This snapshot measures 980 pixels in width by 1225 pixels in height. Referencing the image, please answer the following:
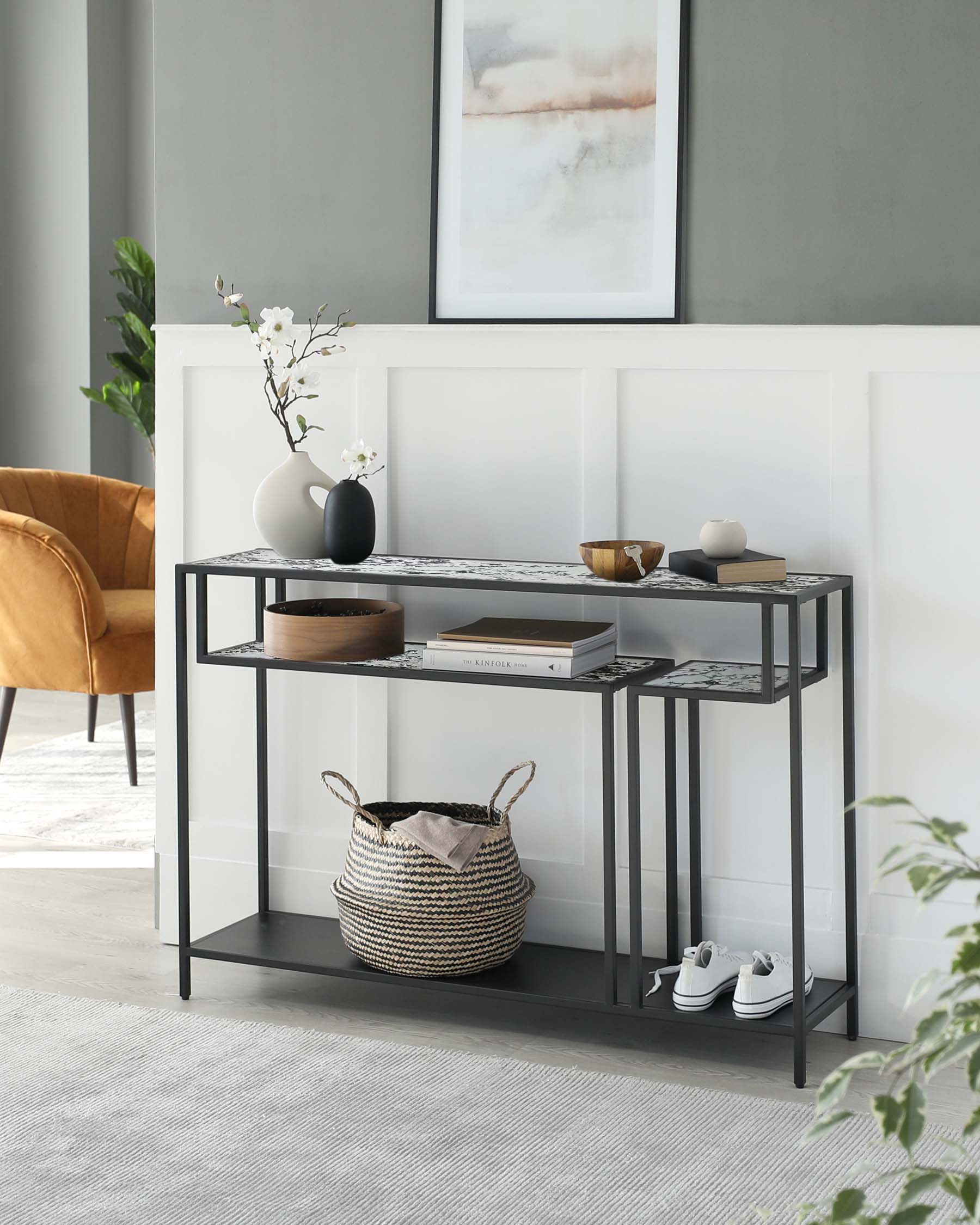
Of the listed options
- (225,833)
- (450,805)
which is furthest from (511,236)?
(225,833)

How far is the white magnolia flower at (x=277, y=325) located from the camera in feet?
9.03

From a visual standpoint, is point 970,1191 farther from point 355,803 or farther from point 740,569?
point 355,803

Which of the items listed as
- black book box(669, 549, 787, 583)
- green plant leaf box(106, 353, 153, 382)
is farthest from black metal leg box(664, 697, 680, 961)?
green plant leaf box(106, 353, 153, 382)

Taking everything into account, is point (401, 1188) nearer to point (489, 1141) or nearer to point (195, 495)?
point (489, 1141)

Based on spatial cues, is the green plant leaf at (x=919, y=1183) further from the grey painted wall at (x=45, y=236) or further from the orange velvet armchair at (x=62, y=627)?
the grey painted wall at (x=45, y=236)

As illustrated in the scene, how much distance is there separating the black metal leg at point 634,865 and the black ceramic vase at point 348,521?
572mm

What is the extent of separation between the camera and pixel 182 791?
2.87 m

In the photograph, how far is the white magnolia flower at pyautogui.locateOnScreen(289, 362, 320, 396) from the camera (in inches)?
111

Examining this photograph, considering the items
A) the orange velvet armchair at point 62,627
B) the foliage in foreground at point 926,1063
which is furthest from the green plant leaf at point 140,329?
the foliage in foreground at point 926,1063

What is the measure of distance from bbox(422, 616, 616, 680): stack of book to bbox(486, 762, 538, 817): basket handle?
0.25 m

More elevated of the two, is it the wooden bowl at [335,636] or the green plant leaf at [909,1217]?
the wooden bowl at [335,636]

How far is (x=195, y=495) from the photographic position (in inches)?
124

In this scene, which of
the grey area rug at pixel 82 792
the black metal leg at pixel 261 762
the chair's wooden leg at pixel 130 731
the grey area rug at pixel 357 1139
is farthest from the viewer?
the chair's wooden leg at pixel 130 731

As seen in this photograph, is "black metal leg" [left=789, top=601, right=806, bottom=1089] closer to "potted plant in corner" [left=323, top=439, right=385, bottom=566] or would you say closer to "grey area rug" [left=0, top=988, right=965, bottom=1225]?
"grey area rug" [left=0, top=988, right=965, bottom=1225]
